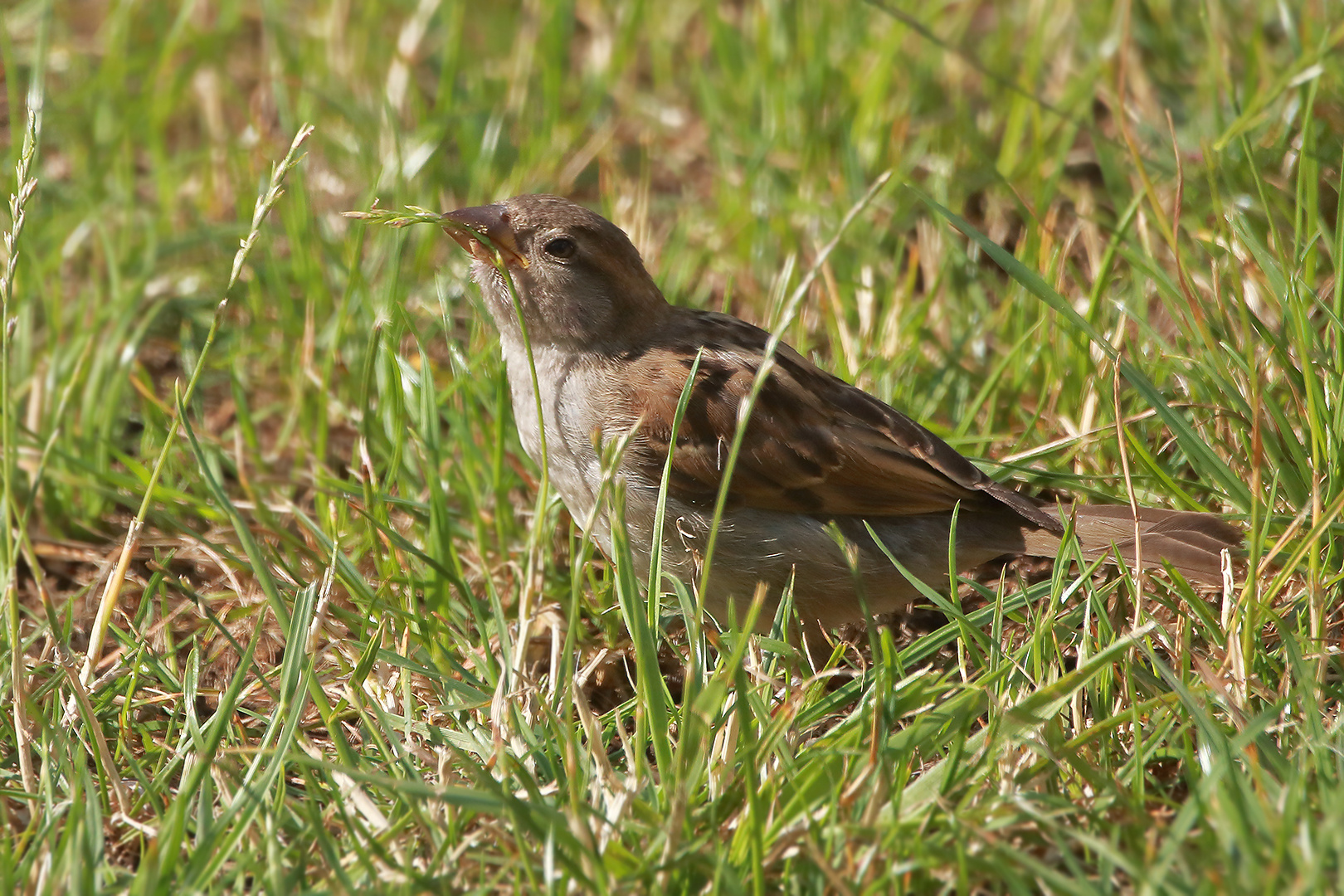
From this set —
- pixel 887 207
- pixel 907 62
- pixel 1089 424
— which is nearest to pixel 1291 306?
pixel 1089 424

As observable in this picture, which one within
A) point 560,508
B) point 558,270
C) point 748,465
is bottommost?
point 560,508

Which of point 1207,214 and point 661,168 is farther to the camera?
point 661,168

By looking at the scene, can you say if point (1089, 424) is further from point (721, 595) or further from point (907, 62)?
point (907, 62)

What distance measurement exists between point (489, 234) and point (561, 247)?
212 millimetres

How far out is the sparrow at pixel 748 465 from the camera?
151 inches

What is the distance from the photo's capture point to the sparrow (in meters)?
3.85

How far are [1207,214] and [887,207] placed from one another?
1.25 m

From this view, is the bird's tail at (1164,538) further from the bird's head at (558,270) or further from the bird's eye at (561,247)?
the bird's eye at (561,247)

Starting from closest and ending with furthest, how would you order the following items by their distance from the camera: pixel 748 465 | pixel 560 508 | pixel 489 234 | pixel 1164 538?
pixel 1164 538
pixel 748 465
pixel 489 234
pixel 560 508

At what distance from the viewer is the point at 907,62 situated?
20.4 feet

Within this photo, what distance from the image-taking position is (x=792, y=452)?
3.86 m

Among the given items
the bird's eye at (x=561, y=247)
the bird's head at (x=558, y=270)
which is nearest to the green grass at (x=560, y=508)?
the bird's head at (x=558, y=270)

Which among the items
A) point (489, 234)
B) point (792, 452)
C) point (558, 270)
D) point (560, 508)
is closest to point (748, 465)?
point (792, 452)

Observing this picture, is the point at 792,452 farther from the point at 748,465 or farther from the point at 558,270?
the point at 558,270
